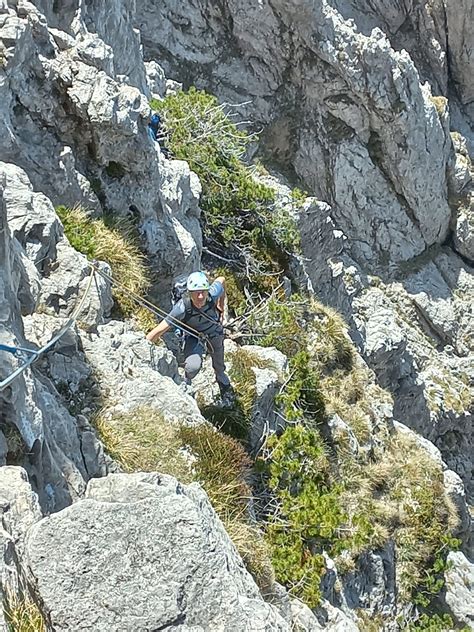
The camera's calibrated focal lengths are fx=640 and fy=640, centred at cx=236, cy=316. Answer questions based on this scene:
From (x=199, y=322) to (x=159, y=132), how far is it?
6.84 metres

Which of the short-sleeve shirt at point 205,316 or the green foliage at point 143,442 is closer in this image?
the green foliage at point 143,442

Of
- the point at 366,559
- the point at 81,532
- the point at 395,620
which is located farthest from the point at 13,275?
the point at 395,620

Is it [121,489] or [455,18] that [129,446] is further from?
[455,18]

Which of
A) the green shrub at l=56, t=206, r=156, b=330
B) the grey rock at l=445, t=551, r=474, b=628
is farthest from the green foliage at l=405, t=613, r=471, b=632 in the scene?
the green shrub at l=56, t=206, r=156, b=330

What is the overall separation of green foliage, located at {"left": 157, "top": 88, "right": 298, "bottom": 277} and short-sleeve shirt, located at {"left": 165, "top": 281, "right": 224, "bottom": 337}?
15.6 feet

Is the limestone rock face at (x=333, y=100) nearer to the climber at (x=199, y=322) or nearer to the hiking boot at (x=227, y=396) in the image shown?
the hiking boot at (x=227, y=396)

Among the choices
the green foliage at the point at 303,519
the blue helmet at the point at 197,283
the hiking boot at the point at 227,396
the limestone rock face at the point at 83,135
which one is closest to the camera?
the green foliage at the point at 303,519

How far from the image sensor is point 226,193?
1400 cm

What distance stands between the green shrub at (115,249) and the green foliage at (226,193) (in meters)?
3.34

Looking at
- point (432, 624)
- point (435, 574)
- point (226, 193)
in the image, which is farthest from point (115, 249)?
point (432, 624)

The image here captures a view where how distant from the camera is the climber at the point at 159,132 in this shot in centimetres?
1323

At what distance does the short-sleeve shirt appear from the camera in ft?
27.8

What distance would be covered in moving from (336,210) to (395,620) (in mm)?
18609

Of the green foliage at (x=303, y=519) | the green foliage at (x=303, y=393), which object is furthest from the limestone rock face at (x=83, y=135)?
the green foliage at (x=303, y=519)
